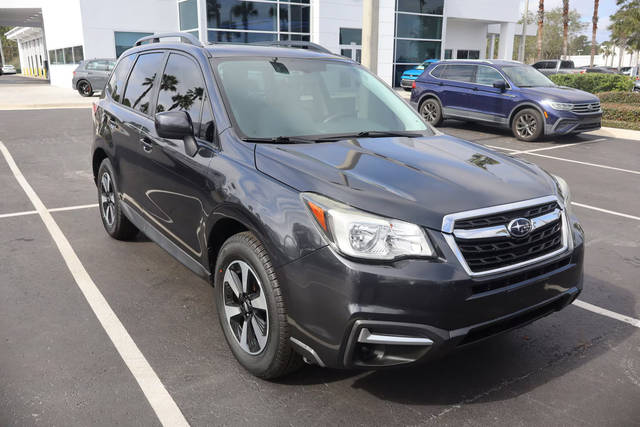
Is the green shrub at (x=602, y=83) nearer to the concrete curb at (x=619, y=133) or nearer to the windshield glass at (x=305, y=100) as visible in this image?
the concrete curb at (x=619, y=133)

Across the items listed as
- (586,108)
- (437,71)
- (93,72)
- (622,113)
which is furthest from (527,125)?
(93,72)

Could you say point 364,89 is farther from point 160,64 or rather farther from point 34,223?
point 34,223

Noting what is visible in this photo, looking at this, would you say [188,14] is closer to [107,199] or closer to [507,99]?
[507,99]

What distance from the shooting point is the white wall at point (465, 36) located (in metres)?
37.7

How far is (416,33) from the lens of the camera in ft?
111

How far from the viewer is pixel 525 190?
2959 millimetres

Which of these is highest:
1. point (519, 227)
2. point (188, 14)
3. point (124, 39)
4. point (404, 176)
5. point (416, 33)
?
point (188, 14)

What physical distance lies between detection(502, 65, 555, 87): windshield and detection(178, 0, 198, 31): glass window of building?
19.2 m

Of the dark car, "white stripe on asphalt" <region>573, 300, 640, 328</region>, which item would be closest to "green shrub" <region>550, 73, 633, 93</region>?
"white stripe on asphalt" <region>573, 300, 640, 328</region>

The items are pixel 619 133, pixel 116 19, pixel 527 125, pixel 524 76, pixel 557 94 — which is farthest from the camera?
pixel 116 19

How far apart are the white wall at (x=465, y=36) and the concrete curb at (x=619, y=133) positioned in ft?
79.1

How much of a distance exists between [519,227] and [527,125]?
1099 cm

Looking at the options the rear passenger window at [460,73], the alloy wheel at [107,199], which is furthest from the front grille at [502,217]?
Result: the rear passenger window at [460,73]

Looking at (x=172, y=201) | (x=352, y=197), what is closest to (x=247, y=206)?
(x=352, y=197)
